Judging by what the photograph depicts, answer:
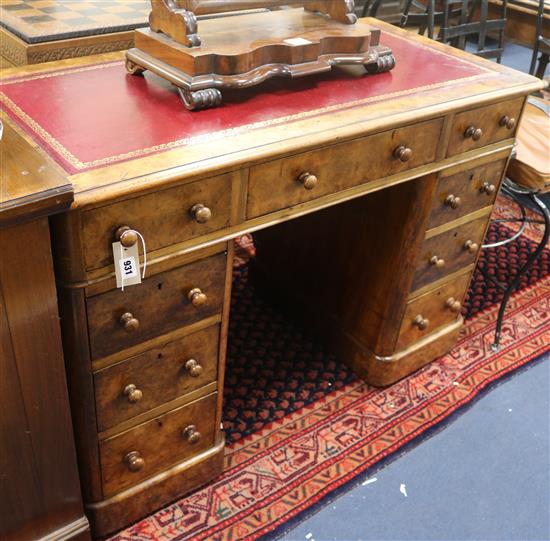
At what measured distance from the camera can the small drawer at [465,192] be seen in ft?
6.29

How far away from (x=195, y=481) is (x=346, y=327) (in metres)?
0.76

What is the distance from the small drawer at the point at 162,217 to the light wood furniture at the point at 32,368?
0.10m

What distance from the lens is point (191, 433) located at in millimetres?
1722

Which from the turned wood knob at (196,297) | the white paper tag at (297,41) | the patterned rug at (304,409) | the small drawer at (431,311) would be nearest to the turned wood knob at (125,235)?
the turned wood knob at (196,297)

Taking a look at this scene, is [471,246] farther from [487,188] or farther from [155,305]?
[155,305]

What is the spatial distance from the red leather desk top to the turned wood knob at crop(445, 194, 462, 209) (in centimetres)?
33

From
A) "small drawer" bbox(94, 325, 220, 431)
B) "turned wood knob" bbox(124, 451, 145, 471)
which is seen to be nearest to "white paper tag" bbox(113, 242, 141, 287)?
"small drawer" bbox(94, 325, 220, 431)

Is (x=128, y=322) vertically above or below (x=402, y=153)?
below

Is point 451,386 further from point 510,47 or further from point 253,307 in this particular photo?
point 510,47

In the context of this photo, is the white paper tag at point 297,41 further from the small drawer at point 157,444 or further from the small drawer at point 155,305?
the small drawer at point 157,444

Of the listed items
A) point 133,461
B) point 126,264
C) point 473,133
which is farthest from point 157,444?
point 473,133

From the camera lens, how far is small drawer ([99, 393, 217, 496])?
1594mm

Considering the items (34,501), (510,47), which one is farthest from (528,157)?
(510,47)

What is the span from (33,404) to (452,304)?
1.43 meters
